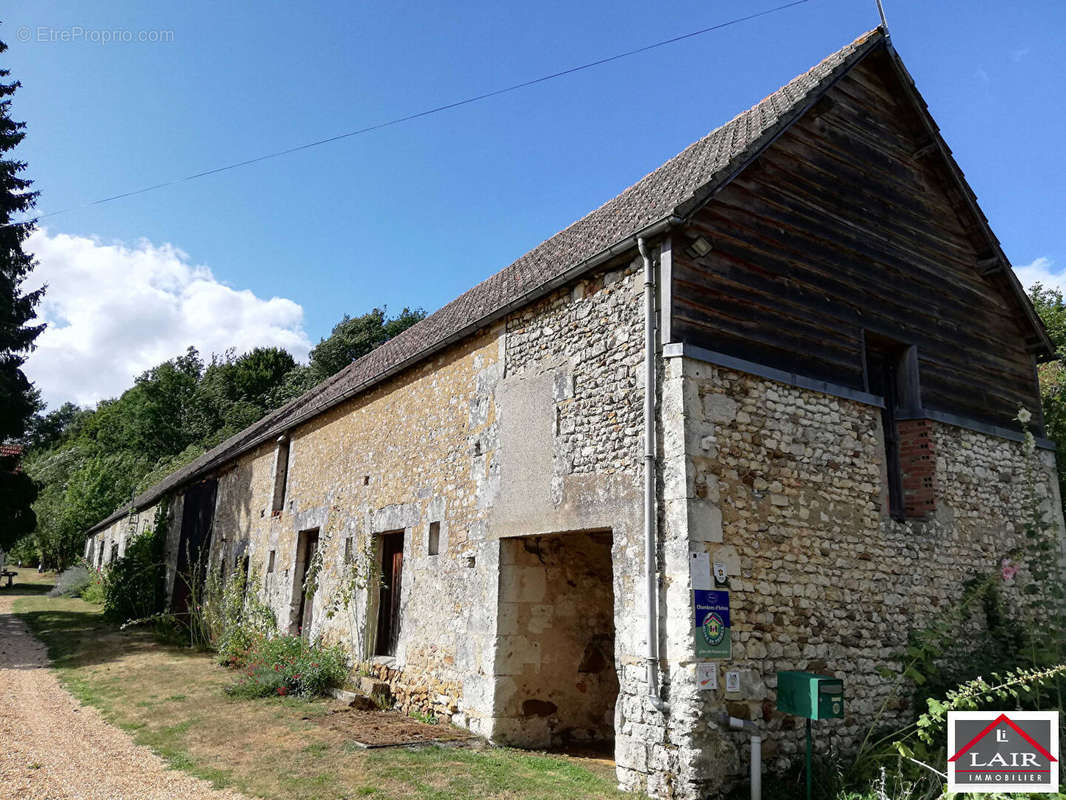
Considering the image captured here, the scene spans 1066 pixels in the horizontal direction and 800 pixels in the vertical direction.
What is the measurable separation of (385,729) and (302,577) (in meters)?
5.87

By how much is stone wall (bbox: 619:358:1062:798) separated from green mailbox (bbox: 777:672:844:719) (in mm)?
262

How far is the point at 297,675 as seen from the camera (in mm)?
10297

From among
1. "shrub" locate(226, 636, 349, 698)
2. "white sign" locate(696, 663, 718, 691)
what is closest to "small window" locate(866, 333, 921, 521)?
"white sign" locate(696, 663, 718, 691)

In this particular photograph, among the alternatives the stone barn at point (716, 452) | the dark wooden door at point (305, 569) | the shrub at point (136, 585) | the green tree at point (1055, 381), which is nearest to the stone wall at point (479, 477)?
the stone barn at point (716, 452)

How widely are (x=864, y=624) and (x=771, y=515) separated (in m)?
1.55

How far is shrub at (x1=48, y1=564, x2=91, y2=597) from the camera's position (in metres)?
25.6

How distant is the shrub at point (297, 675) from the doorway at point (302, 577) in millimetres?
2061

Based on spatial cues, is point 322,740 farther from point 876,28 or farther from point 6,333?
point 6,333

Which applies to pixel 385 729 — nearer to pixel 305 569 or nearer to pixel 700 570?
pixel 700 570

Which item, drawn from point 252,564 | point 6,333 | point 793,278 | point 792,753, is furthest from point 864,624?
point 6,333

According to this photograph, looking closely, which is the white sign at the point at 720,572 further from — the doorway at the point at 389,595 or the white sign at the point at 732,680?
the doorway at the point at 389,595

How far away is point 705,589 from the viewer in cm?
595

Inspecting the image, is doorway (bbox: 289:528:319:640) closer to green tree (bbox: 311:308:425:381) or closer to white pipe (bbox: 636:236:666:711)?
white pipe (bbox: 636:236:666:711)

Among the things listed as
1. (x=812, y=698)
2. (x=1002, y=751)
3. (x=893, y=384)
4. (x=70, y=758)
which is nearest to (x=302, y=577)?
(x=70, y=758)
